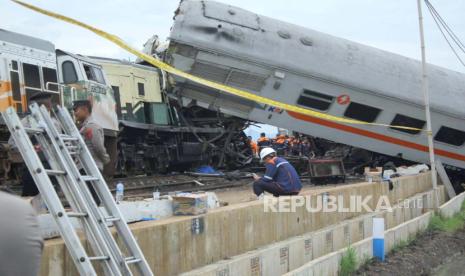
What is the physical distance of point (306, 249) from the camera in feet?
23.9

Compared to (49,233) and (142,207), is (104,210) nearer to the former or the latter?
(49,233)

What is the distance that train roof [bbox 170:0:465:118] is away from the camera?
49.3ft

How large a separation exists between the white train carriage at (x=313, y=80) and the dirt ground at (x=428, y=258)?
5390mm

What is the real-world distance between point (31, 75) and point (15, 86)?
498 mm

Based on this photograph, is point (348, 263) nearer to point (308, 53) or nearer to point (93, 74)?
point (93, 74)

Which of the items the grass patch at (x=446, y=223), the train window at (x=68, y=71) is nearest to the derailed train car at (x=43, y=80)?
the train window at (x=68, y=71)

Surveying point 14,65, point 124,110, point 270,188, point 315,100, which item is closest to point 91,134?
point 270,188

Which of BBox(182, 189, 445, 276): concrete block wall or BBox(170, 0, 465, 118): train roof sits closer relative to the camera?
BBox(182, 189, 445, 276): concrete block wall

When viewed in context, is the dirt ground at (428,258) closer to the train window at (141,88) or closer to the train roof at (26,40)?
the train roof at (26,40)

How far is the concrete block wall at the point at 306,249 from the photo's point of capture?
5.70 meters

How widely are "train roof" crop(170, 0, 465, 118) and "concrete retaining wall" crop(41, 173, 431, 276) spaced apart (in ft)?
25.2

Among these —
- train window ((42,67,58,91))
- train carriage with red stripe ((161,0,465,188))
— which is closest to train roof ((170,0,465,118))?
train carriage with red stripe ((161,0,465,188))

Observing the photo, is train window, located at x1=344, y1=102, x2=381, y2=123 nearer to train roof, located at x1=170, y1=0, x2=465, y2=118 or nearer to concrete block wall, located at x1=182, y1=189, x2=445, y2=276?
train roof, located at x1=170, y1=0, x2=465, y2=118

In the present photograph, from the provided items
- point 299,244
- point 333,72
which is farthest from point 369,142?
point 299,244
